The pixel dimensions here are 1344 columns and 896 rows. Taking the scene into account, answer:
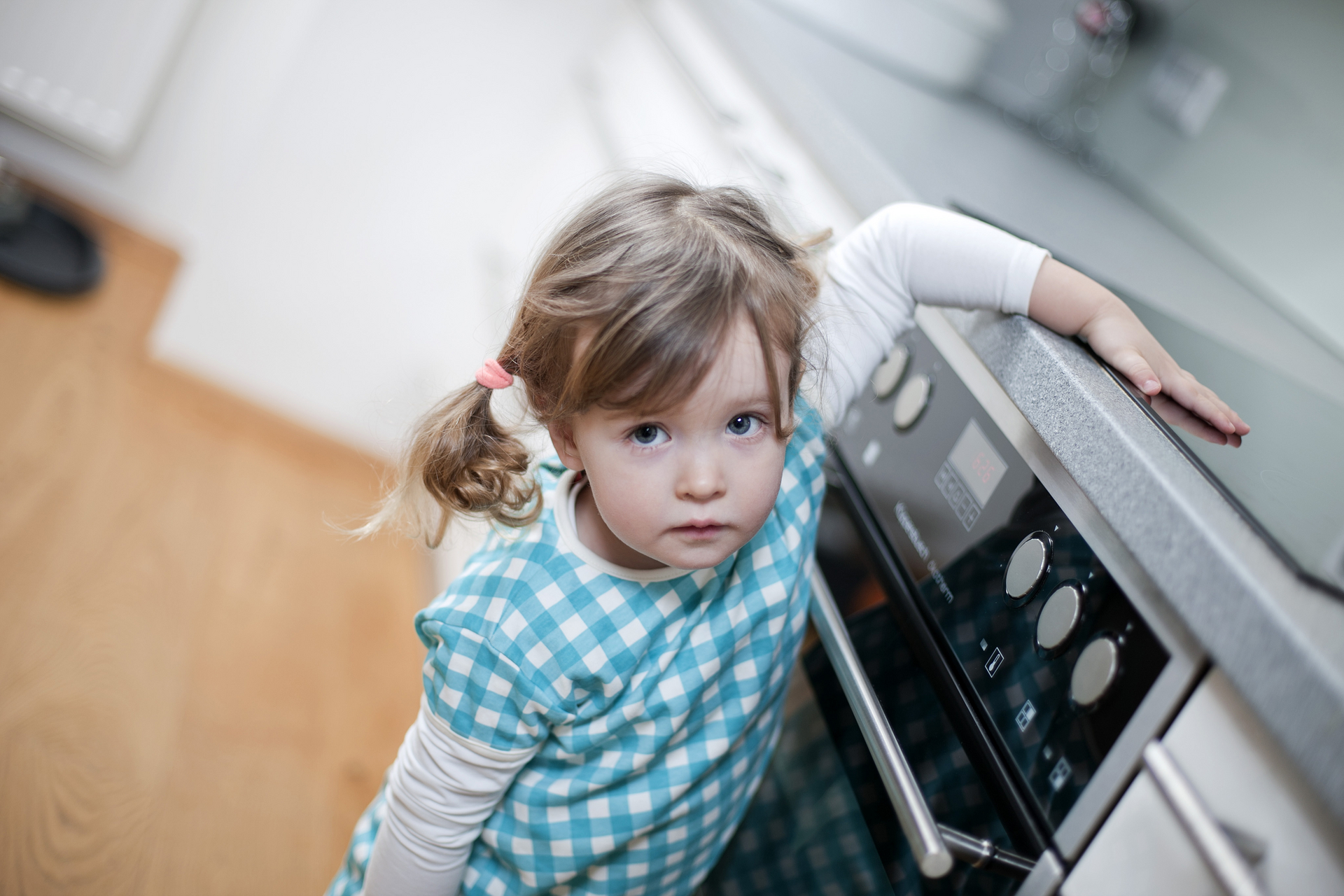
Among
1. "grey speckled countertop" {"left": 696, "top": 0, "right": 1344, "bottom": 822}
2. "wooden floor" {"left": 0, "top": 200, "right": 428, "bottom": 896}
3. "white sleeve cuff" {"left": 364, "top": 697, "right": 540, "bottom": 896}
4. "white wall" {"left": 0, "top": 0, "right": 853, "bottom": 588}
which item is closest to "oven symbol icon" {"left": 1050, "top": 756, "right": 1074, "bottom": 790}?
"grey speckled countertop" {"left": 696, "top": 0, "right": 1344, "bottom": 822}

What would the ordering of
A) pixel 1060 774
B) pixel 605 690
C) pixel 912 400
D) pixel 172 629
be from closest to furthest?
pixel 1060 774
pixel 605 690
pixel 912 400
pixel 172 629

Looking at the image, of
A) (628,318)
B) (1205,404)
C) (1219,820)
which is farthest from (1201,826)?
(628,318)

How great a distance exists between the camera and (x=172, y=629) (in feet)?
4.41

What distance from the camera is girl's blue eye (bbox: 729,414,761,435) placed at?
54 centimetres

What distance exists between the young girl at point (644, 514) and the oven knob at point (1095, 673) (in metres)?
0.17

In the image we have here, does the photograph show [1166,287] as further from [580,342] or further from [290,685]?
[290,685]

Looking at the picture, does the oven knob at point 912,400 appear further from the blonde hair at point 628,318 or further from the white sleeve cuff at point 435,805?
the white sleeve cuff at point 435,805

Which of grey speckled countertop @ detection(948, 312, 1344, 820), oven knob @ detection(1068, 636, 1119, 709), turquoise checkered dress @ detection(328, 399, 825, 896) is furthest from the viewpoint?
turquoise checkered dress @ detection(328, 399, 825, 896)

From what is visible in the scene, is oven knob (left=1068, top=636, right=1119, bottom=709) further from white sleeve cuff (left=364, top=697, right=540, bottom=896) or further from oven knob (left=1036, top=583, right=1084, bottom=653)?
white sleeve cuff (left=364, top=697, right=540, bottom=896)

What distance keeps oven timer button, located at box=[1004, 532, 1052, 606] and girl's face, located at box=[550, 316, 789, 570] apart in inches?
6.1

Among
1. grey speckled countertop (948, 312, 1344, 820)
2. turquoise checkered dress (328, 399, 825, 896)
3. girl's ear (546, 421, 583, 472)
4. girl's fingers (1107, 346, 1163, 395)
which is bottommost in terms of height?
turquoise checkered dress (328, 399, 825, 896)

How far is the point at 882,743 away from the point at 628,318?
1.05 ft

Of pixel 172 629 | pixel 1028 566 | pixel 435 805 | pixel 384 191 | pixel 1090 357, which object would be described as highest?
pixel 1090 357

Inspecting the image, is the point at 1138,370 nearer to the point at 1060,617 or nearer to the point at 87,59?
the point at 1060,617
